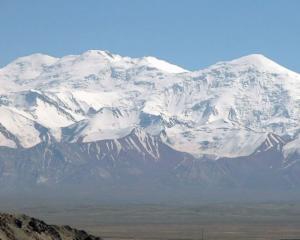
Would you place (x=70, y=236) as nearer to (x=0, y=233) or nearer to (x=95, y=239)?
(x=95, y=239)

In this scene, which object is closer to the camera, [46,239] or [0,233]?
[0,233]

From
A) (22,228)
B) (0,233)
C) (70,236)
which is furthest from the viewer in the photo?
(70,236)

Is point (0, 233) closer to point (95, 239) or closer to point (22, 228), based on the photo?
point (22, 228)

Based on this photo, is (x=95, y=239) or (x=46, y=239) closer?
(x=46, y=239)

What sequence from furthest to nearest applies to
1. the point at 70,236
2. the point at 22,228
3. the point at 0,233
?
1. the point at 70,236
2. the point at 22,228
3. the point at 0,233

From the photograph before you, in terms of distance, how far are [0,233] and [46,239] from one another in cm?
1118

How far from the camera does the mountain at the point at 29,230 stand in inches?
4990

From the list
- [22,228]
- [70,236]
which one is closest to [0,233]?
[22,228]

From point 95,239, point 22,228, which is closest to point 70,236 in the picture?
point 95,239

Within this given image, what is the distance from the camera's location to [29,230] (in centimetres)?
13288

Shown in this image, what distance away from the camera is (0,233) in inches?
4862

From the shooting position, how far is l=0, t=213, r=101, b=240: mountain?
416 ft

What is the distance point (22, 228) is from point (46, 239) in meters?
3.61

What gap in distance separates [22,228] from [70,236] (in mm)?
13457
